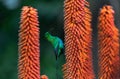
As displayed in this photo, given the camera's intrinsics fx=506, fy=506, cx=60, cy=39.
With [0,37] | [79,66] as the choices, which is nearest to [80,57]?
[79,66]

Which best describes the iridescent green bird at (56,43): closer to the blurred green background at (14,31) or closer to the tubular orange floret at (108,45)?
the tubular orange floret at (108,45)

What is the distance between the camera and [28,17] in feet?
2.77

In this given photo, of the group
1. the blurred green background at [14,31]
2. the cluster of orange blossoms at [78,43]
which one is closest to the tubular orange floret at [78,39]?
the cluster of orange blossoms at [78,43]

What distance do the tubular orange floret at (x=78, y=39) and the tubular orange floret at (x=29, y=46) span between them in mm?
54

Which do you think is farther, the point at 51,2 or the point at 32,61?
the point at 51,2

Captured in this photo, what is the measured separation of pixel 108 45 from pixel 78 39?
5 cm

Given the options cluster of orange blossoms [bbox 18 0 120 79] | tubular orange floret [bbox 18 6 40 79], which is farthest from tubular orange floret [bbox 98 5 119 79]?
tubular orange floret [bbox 18 6 40 79]

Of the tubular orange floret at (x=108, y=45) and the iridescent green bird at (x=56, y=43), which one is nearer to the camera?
the tubular orange floret at (x=108, y=45)

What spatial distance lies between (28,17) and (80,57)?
11 centimetres

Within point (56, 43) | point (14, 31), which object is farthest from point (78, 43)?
point (14, 31)

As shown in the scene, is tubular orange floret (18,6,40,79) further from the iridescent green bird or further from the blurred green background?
the blurred green background

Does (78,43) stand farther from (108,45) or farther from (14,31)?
(14,31)

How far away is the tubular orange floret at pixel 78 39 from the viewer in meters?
0.85

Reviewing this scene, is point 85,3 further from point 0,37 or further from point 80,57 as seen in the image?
point 0,37
